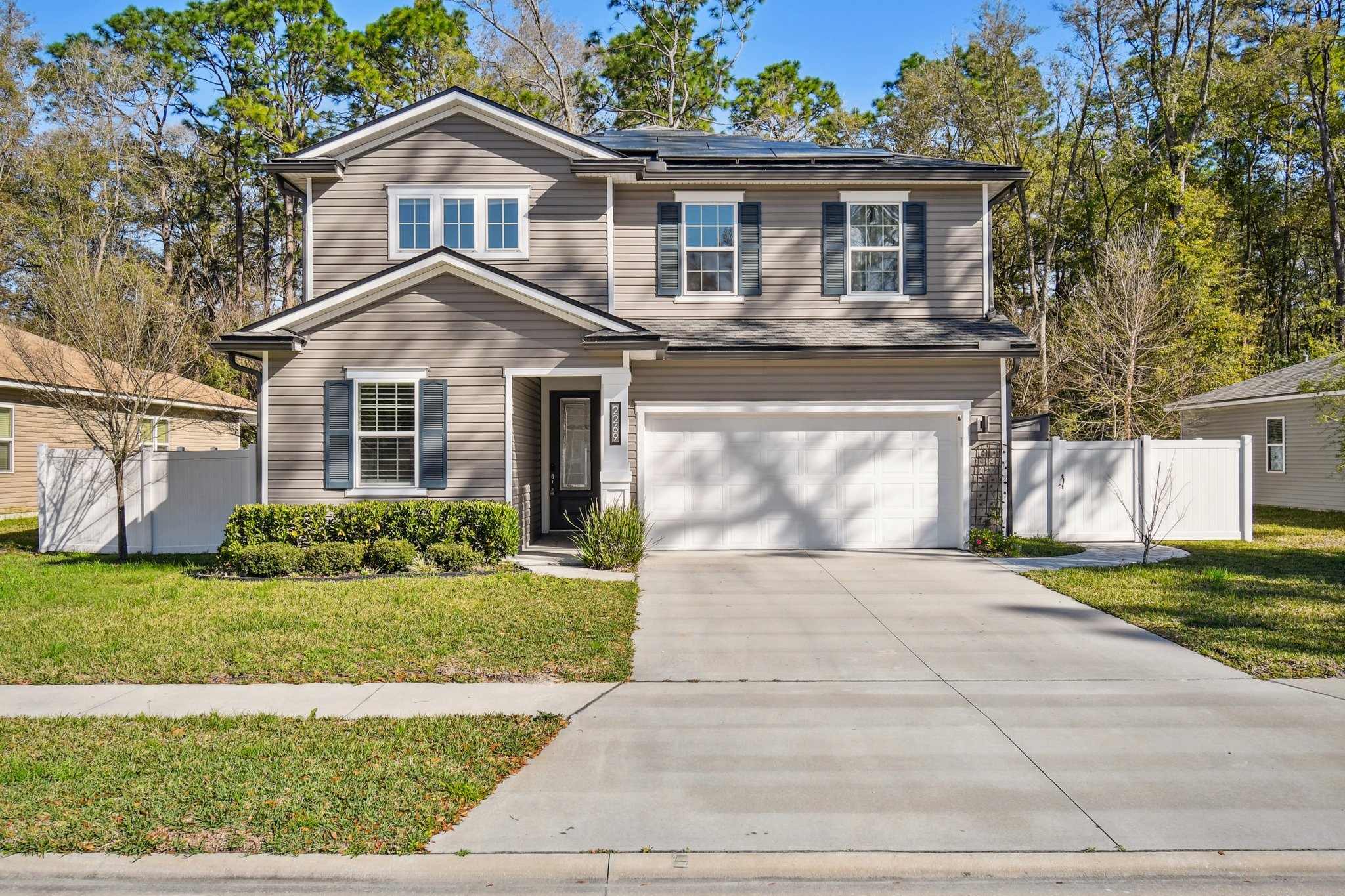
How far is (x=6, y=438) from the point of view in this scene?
64.7ft

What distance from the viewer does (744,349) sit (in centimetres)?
1368

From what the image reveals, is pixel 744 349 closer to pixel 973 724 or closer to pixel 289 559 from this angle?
pixel 289 559

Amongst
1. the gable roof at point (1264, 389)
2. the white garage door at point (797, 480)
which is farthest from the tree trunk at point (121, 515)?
the gable roof at point (1264, 389)

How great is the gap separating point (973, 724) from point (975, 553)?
8.34m

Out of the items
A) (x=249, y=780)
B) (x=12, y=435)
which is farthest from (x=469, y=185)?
(x=12, y=435)

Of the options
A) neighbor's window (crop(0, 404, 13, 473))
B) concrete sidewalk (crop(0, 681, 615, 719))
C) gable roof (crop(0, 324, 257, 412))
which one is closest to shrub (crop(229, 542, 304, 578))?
concrete sidewalk (crop(0, 681, 615, 719))

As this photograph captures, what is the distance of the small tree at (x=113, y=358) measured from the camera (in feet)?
46.4

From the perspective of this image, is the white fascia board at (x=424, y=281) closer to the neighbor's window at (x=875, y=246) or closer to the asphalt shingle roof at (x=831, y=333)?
the asphalt shingle roof at (x=831, y=333)

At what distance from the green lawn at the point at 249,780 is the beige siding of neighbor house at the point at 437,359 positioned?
734 cm

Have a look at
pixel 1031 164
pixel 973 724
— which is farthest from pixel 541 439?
pixel 1031 164

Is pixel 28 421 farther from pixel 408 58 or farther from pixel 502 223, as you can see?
pixel 408 58

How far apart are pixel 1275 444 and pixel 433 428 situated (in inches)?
845

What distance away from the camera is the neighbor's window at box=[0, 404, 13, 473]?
772 inches

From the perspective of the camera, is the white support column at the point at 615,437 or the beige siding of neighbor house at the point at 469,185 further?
the beige siding of neighbor house at the point at 469,185
